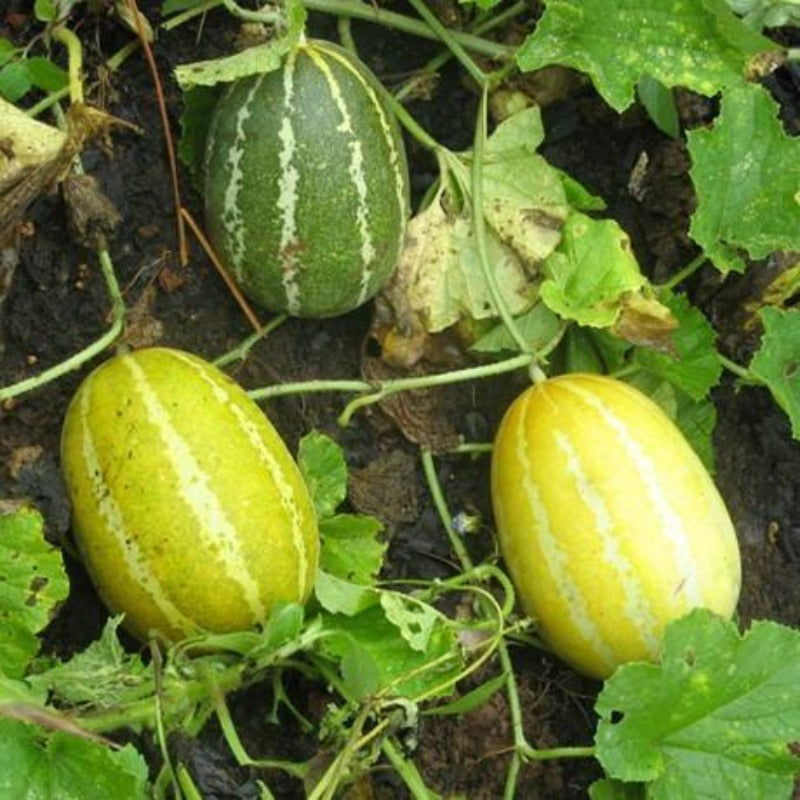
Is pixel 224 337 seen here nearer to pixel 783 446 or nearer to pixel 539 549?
pixel 539 549

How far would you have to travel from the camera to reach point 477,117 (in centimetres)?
254

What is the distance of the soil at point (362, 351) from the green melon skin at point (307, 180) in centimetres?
15

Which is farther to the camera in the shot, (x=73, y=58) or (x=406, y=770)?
(x=73, y=58)

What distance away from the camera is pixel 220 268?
2428mm

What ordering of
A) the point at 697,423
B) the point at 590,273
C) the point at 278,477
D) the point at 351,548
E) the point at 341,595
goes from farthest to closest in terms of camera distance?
the point at 697,423 → the point at 590,273 → the point at 351,548 → the point at 341,595 → the point at 278,477

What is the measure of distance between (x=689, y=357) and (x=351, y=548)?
643mm

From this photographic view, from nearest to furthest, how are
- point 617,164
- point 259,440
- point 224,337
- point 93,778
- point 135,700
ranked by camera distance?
point 93,778 < point 135,700 < point 259,440 < point 224,337 < point 617,164

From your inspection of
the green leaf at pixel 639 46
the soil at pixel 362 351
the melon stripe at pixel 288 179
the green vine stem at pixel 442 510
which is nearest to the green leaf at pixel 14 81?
the soil at pixel 362 351

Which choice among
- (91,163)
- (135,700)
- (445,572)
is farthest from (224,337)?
(135,700)

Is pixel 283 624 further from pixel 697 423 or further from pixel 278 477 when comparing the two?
pixel 697 423

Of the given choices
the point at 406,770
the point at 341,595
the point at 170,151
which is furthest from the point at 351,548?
the point at 170,151

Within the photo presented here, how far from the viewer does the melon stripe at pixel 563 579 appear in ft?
7.34

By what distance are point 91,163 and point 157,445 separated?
0.58 metres

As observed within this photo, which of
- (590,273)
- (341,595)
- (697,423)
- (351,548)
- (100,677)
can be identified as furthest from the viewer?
(697,423)
